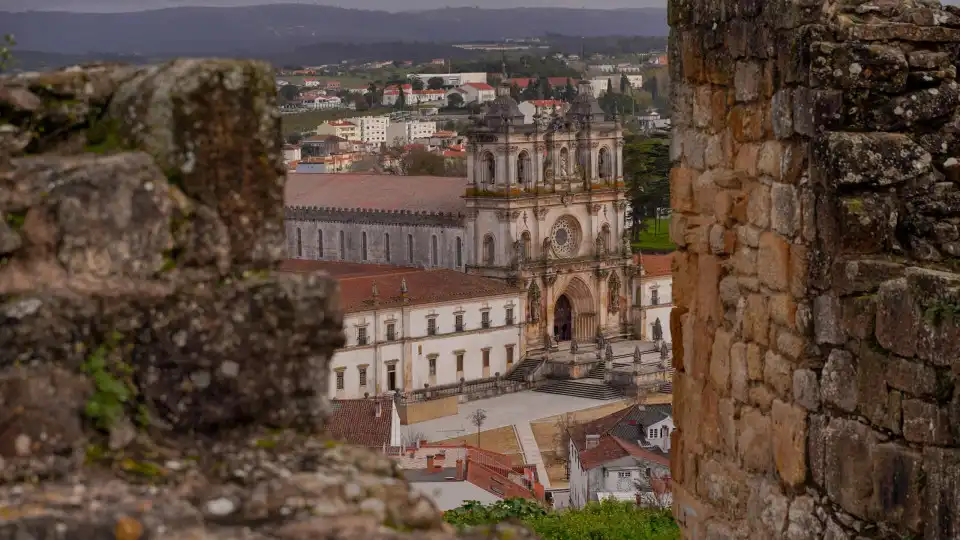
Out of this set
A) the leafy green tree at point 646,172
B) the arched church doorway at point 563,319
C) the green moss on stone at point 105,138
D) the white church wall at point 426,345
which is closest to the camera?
the green moss on stone at point 105,138

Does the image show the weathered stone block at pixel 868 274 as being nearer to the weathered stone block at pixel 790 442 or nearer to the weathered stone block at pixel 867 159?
the weathered stone block at pixel 867 159

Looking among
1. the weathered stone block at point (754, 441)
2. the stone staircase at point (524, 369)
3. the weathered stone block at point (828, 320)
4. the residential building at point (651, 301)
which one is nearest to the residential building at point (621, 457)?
the stone staircase at point (524, 369)

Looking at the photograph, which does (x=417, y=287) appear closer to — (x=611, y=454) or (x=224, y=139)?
(x=611, y=454)

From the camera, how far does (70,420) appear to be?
2318 millimetres

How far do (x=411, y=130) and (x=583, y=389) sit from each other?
3290 inches

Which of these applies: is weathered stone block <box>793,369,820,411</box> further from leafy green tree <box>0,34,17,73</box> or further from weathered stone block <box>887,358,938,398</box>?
leafy green tree <box>0,34,17,73</box>

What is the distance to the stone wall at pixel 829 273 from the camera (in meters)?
3.91

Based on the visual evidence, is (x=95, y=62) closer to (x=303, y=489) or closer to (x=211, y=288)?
(x=211, y=288)

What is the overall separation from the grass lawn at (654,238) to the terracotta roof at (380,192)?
13.3 m

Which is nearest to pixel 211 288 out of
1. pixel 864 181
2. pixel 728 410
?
pixel 864 181

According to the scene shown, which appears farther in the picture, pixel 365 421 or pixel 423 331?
pixel 423 331

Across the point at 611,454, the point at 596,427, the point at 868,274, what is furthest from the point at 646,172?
the point at 868,274

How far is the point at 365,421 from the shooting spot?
129ft

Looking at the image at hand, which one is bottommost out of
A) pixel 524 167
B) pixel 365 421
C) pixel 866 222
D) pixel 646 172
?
pixel 365 421
